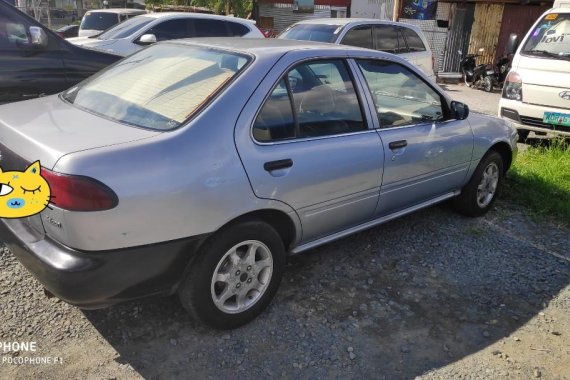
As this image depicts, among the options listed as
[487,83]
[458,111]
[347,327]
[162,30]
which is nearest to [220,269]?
[347,327]

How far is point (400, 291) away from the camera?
137 inches

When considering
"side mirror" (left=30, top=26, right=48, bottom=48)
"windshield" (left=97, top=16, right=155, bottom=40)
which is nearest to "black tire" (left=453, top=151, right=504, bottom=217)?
"side mirror" (left=30, top=26, right=48, bottom=48)

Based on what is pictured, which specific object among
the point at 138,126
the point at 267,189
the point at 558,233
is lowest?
the point at 558,233

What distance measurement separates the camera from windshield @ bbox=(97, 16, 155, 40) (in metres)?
8.70

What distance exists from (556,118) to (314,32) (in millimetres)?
4213

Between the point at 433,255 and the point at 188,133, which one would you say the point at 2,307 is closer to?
the point at 188,133

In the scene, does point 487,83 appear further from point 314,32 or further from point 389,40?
point 314,32

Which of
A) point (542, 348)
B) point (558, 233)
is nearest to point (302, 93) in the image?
point (542, 348)

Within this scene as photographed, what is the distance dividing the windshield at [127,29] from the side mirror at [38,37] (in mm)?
3465

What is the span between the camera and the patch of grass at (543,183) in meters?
5.07

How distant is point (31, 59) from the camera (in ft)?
17.2

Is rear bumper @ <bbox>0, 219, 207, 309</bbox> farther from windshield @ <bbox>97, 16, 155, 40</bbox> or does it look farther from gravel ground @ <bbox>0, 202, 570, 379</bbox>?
windshield @ <bbox>97, 16, 155, 40</bbox>

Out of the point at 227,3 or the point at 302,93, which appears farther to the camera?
the point at 227,3

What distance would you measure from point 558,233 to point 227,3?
21440mm
